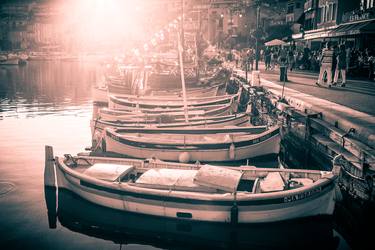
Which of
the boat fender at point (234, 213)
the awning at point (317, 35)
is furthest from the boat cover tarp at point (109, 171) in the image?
the awning at point (317, 35)

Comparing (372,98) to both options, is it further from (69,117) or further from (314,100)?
(69,117)

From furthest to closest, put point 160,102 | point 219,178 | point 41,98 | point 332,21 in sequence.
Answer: point 41,98 → point 332,21 → point 160,102 → point 219,178

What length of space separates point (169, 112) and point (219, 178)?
10.4 metres

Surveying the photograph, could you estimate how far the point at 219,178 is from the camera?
10117mm

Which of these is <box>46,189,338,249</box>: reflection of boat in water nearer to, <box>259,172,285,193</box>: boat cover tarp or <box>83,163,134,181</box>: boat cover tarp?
<box>259,172,285,193</box>: boat cover tarp

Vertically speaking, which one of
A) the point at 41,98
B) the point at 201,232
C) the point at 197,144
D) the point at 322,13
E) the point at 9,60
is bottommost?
the point at 201,232

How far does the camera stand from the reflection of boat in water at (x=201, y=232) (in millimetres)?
9883

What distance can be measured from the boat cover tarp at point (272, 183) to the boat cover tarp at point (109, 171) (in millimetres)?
4486

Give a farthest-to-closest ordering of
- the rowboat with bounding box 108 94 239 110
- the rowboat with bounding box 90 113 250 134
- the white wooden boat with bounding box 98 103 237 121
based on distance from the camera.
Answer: the rowboat with bounding box 108 94 239 110, the white wooden boat with bounding box 98 103 237 121, the rowboat with bounding box 90 113 250 134

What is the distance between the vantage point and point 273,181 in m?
10.5

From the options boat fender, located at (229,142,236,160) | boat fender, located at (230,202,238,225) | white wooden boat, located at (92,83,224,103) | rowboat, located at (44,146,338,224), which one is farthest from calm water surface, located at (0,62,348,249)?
white wooden boat, located at (92,83,224,103)

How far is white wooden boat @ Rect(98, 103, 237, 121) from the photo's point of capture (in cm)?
1931

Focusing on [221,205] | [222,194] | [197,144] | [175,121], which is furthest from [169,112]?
[221,205]

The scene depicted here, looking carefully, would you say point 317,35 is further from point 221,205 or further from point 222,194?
point 221,205
